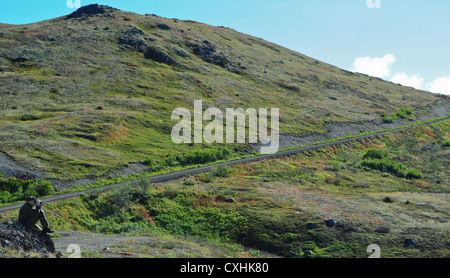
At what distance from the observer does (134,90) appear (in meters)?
90.5

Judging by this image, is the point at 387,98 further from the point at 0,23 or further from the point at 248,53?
the point at 0,23

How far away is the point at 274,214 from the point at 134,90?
65452mm

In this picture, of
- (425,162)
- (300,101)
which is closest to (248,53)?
(300,101)

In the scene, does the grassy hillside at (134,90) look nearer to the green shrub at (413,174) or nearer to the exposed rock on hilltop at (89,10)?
the exposed rock on hilltop at (89,10)

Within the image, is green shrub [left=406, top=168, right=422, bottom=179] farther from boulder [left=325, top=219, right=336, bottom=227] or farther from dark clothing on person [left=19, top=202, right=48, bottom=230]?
dark clothing on person [left=19, top=202, right=48, bottom=230]

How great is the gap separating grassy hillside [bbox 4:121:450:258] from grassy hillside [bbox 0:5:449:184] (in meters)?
13.9

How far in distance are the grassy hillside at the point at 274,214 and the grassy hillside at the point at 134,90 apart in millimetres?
13928

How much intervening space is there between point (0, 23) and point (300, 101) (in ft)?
336

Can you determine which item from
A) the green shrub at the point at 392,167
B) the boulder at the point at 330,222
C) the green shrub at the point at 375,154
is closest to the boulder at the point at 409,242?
the boulder at the point at 330,222

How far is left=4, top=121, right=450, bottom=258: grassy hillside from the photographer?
27.6 meters

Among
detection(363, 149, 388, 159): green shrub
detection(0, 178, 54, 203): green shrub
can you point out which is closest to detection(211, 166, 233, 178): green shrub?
detection(0, 178, 54, 203): green shrub

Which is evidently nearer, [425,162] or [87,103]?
[425,162]

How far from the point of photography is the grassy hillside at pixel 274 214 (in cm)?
2758

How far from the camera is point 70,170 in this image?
47656 millimetres
